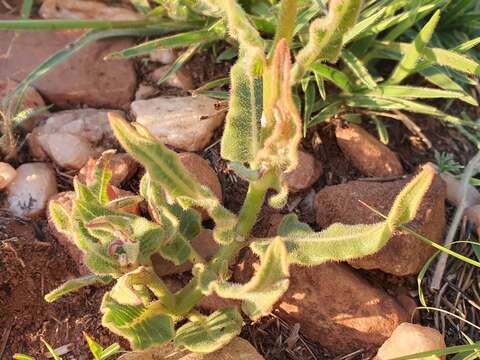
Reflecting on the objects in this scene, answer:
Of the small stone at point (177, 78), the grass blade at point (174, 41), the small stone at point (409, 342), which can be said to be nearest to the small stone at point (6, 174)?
the grass blade at point (174, 41)

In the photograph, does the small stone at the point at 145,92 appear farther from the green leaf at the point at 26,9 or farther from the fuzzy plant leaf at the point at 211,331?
the fuzzy plant leaf at the point at 211,331

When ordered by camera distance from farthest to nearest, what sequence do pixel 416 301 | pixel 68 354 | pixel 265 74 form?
pixel 416 301 → pixel 68 354 → pixel 265 74

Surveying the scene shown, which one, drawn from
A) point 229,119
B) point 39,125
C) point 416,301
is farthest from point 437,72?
point 39,125

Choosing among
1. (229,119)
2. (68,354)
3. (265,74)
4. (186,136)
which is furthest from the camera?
(186,136)

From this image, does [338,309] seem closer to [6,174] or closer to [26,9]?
[6,174]

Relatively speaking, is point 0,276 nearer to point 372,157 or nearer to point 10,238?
point 10,238

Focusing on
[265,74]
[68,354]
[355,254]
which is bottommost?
[68,354]

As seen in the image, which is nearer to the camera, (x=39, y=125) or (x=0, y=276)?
(x=0, y=276)
